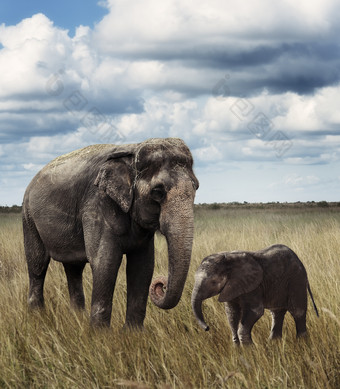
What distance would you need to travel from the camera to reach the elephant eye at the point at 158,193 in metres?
4.02

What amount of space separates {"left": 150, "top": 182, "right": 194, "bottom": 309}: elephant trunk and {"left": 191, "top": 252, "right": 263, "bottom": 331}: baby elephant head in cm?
52

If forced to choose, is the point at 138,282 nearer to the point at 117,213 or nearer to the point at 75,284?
the point at 117,213

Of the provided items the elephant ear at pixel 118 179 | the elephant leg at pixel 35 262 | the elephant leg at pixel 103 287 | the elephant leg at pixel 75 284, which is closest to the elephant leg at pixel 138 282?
the elephant leg at pixel 103 287

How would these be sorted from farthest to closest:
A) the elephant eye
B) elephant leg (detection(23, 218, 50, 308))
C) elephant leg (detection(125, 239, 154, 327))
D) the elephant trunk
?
elephant leg (detection(23, 218, 50, 308)) → elephant leg (detection(125, 239, 154, 327)) → the elephant eye → the elephant trunk

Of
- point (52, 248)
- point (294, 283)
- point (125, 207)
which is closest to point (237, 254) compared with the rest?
point (294, 283)

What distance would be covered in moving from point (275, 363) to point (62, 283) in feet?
13.2

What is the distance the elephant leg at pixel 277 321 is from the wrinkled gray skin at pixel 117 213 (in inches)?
26.4

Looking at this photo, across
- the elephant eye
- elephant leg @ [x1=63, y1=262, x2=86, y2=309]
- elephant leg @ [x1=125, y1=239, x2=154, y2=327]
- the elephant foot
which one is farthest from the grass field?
the elephant eye

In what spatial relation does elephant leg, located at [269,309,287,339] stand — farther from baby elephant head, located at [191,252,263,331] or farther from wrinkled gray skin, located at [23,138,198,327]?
wrinkled gray skin, located at [23,138,198,327]

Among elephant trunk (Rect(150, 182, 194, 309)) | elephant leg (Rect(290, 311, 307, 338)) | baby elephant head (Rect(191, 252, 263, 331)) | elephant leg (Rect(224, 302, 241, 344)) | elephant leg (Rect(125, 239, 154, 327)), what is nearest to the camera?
baby elephant head (Rect(191, 252, 263, 331))

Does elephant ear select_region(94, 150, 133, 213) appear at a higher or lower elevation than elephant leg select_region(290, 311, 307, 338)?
higher

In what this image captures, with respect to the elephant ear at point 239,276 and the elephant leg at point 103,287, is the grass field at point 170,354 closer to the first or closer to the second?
the elephant leg at point 103,287

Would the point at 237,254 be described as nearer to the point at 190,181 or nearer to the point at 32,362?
the point at 190,181

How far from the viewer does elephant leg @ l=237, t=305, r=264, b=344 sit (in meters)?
Result: 3.44
